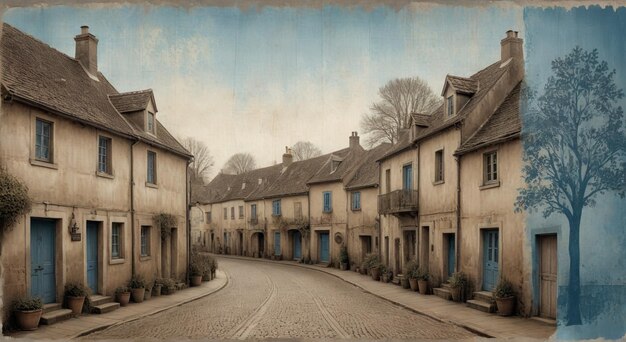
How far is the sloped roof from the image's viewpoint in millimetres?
28797

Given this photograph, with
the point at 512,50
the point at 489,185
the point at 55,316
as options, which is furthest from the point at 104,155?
the point at 512,50

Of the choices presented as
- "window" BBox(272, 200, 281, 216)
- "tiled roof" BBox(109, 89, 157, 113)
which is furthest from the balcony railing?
"window" BBox(272, 200, 281, 216)

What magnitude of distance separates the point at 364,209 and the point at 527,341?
19215 mm

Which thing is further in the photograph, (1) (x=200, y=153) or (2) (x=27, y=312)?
(1) (x=200, y=153)

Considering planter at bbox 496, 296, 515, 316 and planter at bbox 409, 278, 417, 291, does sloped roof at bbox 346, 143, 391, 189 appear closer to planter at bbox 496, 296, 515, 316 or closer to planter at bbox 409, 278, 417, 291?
planter at bbox 409, 278, 417, 291

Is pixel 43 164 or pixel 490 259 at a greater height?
pixel 43 164

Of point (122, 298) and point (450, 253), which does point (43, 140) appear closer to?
point (122, 298)

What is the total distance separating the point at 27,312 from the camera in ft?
35.0

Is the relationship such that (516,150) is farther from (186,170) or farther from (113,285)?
(186,170)

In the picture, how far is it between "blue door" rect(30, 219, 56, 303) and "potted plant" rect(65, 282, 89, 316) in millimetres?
329

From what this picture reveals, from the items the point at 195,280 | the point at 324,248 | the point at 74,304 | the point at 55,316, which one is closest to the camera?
the point at 55,316

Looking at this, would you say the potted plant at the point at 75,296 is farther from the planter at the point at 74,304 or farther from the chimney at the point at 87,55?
the chimney at the point at 87,55

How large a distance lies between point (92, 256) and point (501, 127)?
11927mm

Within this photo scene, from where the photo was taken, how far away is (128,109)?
1733 cm
